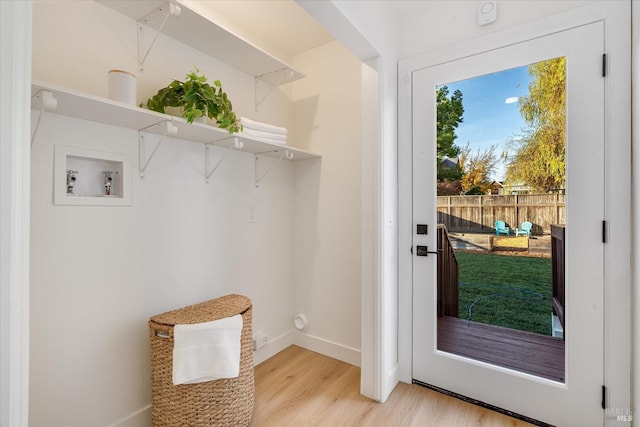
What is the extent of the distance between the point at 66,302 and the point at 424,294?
76.7 inches

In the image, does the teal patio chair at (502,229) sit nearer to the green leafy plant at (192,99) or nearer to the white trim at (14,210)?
the green leafy plant at (192,99)

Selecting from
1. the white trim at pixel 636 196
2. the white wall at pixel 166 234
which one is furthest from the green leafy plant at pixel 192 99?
the white trim at pixel 636 196

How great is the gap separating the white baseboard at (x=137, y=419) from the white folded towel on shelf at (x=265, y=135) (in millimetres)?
1656

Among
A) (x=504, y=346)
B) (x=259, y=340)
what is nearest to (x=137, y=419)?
(x=259, y=340)

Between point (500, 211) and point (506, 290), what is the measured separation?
47cm

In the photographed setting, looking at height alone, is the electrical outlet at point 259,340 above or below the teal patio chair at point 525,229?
below

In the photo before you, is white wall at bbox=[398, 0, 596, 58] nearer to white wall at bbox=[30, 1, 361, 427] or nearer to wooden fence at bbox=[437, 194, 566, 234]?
white wall at bbox=[30, 1, 361, 427]

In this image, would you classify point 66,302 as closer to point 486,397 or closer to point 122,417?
point 122,417

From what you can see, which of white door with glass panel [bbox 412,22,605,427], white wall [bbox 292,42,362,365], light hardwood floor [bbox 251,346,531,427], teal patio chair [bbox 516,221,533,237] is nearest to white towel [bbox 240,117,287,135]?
white wall [bbox 292,42,362,365]

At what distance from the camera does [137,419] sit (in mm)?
1597

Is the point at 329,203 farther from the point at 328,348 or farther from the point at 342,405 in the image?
the point at 342,405

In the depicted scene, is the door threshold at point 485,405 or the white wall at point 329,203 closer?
the door threshold at point 485,405

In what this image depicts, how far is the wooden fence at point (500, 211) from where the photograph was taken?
1655 mm

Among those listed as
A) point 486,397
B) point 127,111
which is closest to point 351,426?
point 486,397
